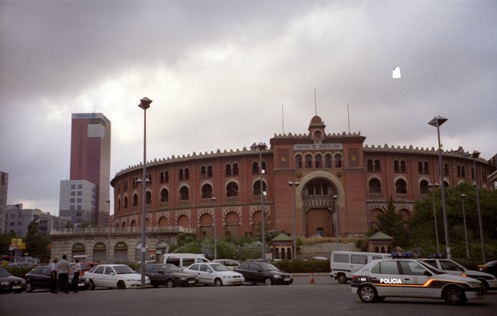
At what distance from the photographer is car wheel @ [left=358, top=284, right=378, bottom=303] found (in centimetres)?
1608

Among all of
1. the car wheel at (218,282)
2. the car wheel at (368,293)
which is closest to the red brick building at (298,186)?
the car wheel at (218,282)

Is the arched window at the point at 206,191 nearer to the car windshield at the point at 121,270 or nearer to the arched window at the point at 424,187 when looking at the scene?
the arched window at the point at 424,187

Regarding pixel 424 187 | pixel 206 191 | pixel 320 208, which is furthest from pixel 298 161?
pixel 424 187

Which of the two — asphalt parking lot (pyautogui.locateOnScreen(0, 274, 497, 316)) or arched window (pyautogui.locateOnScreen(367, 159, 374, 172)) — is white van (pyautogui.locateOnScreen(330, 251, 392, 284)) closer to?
asphalt parking lot (pyautogui.locateOnScreen(0, 274, 497, 316))

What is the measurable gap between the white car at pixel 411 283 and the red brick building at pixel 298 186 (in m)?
41.7

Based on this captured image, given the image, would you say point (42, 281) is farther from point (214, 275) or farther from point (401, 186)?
point (401, 186)

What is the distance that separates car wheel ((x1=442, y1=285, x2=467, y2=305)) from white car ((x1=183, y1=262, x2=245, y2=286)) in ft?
46.4

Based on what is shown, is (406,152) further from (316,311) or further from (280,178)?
(316,311)

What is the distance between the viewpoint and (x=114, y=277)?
25.9m

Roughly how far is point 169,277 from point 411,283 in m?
15.1

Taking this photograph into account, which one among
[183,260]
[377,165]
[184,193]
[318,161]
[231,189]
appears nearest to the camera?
[183,260]

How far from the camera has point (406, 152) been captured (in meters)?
67.3

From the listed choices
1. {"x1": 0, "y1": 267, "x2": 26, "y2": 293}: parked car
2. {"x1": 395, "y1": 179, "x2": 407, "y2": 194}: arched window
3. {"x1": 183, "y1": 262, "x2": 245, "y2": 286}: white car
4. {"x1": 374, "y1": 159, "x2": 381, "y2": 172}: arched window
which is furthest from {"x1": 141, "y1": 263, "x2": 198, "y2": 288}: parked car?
{"x1": 395, "y1": 179, "x2": 407, "y2": 194}: arched window

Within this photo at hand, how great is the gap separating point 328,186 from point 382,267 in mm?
47462
